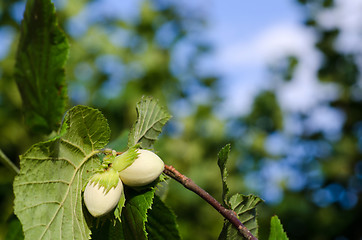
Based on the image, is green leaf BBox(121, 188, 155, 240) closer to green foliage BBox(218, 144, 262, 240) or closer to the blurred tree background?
green foliage BBox(218, 144, 262, 240)

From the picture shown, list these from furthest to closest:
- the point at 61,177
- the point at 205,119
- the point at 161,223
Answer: the point at 205,119
the point at 161,223
the point at 61,177

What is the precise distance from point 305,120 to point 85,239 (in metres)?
5.08

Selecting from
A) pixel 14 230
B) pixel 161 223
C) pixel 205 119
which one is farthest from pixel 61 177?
pixel 205 119

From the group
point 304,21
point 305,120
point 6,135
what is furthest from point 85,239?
point 304,21

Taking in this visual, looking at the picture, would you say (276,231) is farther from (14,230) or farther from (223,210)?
(14,230)

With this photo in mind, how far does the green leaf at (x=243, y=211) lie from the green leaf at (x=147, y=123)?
0.34ft

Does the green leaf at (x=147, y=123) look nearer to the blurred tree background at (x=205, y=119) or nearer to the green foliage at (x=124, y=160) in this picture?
the green foliage at (x=124, y=160)

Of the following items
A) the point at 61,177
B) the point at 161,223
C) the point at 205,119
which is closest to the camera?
the point at 61,177

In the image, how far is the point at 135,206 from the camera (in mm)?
382

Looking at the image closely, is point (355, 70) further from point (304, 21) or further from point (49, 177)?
point (49, 177)

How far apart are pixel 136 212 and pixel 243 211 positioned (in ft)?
0.35

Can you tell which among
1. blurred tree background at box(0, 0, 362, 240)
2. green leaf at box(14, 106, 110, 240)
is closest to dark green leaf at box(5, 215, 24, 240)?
green leaf at box(14, 106, 110, 240)

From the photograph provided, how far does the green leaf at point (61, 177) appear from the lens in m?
0.33

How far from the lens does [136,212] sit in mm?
384
